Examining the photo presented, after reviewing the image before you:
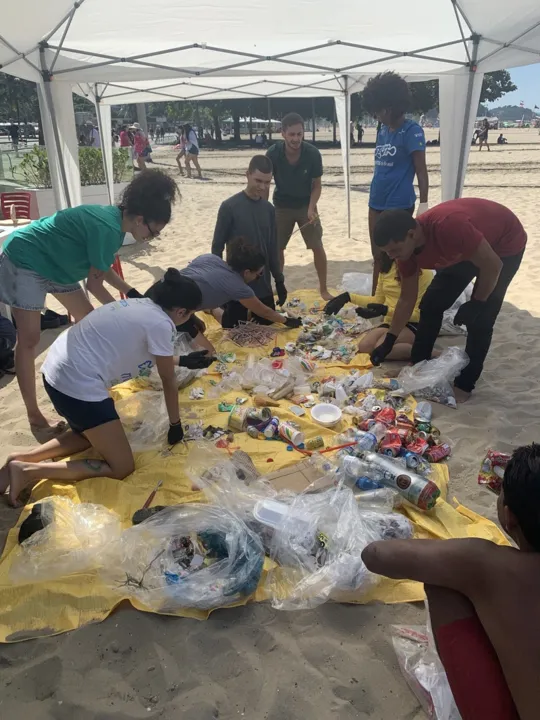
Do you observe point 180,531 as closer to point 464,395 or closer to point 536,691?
point 536,691

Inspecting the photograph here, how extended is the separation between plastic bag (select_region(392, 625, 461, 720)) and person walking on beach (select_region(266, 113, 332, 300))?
369 centimetres

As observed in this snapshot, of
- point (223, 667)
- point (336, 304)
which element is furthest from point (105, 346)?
point (336, 304)

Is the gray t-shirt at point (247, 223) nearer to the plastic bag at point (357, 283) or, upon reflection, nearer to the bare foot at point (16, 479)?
the plastic bag at point (357, 283)

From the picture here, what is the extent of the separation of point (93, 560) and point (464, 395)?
7.94 feet

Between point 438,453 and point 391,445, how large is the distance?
0.27 meters

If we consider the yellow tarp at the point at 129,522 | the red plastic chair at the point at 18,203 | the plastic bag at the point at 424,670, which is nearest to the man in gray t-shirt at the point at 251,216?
the yellow tarp at the point at 129,522

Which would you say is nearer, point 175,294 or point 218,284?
point 175,294

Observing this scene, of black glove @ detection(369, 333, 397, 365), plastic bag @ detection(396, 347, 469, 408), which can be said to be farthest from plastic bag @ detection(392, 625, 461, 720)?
black glove @ detection(369, 333, 397, 365)

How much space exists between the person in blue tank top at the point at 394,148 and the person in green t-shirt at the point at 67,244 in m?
2.02

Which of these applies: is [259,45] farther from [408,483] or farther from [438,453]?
[408,483]

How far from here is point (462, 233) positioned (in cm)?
283

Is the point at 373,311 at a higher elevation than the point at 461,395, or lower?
higher

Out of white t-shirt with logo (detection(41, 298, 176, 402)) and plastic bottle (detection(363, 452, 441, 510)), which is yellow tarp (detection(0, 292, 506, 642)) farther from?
white t-shirt with logo (detection(41, 298, 176, 402))

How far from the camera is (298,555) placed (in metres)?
2.05
